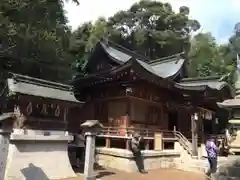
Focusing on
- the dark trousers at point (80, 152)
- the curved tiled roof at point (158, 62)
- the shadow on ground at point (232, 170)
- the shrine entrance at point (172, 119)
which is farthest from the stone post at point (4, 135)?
the shrine entrance at point (172, 119)

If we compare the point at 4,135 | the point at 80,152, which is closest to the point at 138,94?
the point at 80,152

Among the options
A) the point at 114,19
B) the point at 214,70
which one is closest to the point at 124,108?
the point at 214,70

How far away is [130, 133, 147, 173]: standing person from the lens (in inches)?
598

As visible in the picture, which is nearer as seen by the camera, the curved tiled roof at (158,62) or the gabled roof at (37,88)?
the gabled roof at (37,88)

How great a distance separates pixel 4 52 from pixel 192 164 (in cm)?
1334

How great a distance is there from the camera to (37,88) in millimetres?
13914

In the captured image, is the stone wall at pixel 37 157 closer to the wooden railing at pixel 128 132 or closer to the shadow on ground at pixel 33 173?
the shadow on ground at pixel 33 173

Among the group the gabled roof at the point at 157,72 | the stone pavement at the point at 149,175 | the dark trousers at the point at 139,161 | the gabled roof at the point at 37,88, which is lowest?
the stone pavement at the point at 149,175

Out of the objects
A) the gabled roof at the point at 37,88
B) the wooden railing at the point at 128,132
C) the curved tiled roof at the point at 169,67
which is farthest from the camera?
the curved tiled roof at the point at 169,67

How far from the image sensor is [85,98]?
71.6ft

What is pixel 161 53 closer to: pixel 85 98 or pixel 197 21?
pixel 197 21

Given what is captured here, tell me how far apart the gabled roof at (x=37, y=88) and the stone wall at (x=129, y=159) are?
4329mm

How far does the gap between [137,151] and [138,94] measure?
461 centimetres

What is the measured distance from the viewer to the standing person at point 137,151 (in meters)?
15.2
